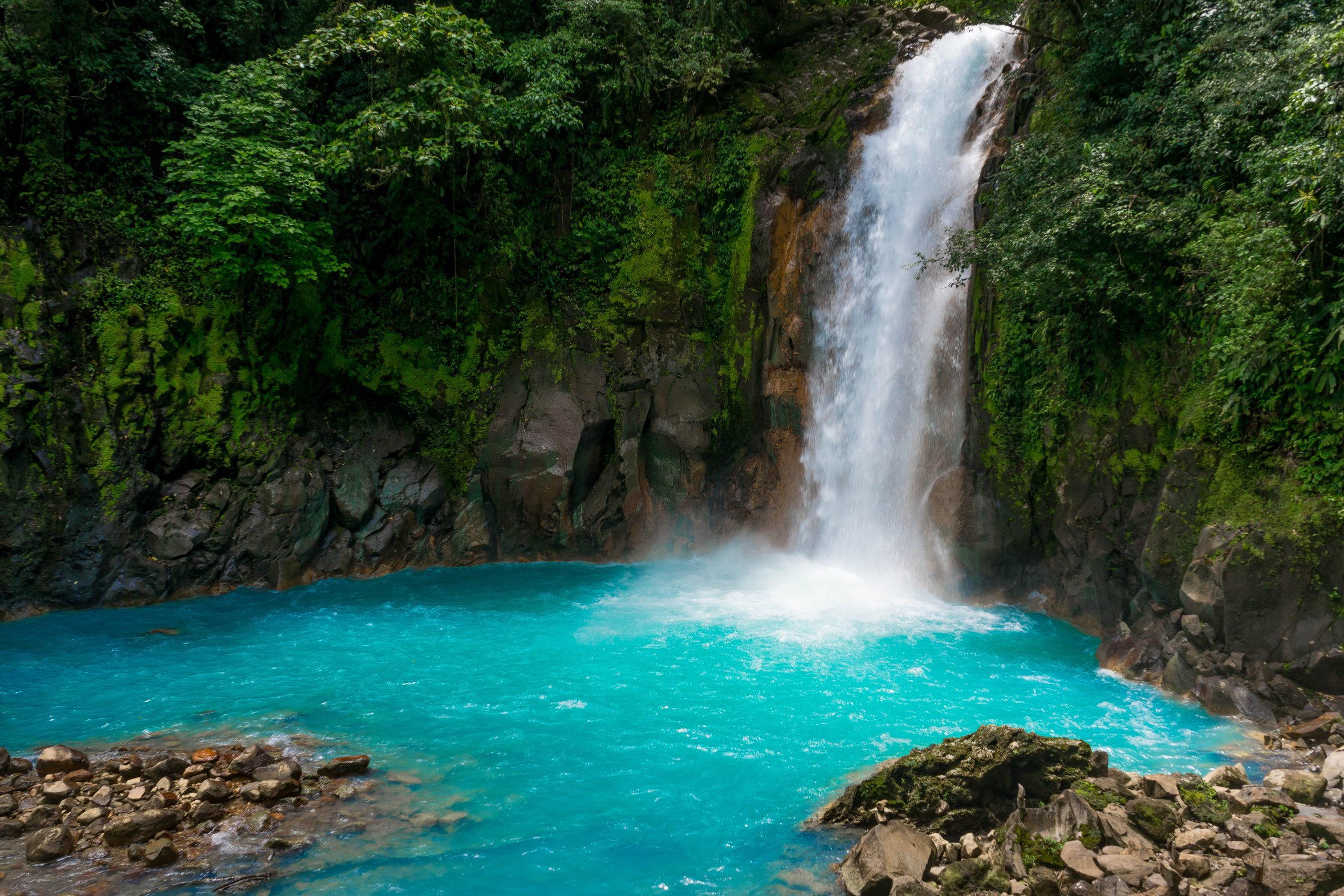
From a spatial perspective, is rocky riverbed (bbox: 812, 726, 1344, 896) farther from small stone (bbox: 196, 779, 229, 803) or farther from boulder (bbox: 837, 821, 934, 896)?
small stone (bbox: 196, 779, 229, 803)

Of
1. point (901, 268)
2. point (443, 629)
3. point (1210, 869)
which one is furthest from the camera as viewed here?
point (901, 268)

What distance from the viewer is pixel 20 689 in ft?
30.8

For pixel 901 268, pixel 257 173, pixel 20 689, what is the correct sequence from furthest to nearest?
pixel 901 268 < pixel 257 173 < pixel 20 689

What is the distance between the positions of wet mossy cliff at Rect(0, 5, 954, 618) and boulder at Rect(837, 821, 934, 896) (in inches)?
422

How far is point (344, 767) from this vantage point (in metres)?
7.32

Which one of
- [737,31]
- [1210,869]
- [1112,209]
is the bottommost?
[1210,869]

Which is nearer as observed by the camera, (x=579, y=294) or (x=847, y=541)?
(x=847, y=541)

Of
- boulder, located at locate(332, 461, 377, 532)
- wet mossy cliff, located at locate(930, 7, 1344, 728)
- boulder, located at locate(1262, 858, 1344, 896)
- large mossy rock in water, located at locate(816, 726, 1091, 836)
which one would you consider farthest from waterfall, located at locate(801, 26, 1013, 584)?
boulder, located at locate(332, 461, 377, 532)

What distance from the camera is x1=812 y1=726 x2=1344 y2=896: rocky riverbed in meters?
5.12

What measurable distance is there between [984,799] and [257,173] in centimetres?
1444

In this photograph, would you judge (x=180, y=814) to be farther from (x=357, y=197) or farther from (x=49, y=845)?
(x=357, y=197)

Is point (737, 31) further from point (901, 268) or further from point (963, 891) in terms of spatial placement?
point (963, 891)

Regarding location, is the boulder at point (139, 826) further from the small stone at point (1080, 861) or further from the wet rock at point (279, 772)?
the small stone at point (1080, 861)

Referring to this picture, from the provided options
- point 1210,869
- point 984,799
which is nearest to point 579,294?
point 984,799
